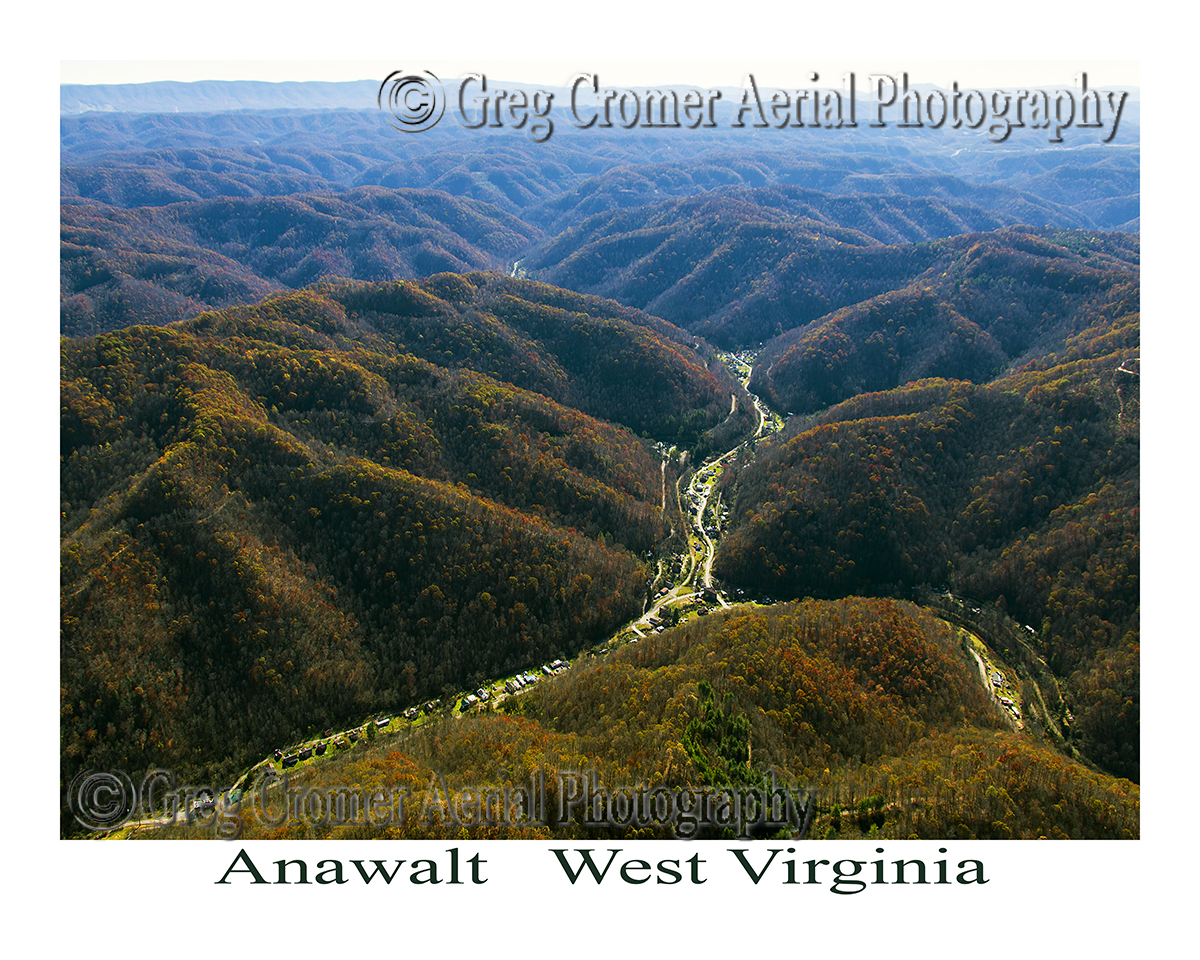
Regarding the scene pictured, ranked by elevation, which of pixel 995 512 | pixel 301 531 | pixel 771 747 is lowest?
pixel 771 747

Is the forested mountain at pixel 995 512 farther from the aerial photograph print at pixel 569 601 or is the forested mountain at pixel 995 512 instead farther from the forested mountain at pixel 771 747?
the forested mountain at pixel 771 747

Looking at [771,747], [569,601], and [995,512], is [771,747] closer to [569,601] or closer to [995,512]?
[569,601]

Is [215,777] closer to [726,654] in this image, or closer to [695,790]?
[695,790]

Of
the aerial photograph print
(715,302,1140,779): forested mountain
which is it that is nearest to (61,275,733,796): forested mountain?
the aerial photograph print

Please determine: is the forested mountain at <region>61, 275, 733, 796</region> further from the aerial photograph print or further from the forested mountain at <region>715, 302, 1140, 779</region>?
the forested mountain at <region>715, 302, 1140, 779</region>

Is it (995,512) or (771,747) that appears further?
(995,512)

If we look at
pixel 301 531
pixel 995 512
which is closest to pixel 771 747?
pixel 301 531

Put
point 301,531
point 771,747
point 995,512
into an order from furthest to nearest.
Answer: point 995,512 → point 301,531 → point 771,747

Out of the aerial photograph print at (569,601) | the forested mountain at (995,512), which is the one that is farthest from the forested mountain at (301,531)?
the forested mountain at (995,512)
